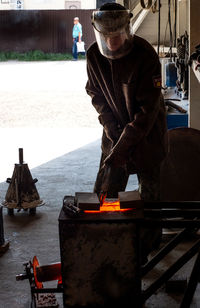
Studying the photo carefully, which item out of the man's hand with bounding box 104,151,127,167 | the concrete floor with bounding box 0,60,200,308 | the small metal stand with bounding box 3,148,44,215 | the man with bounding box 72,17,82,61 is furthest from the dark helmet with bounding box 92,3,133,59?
the man with bounding box 72,17,82,61

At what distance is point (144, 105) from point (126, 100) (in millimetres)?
165

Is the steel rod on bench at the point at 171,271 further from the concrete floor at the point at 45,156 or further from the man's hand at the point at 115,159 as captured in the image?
the man's hand at the point at 115,159

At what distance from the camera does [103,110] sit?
13.4 feet

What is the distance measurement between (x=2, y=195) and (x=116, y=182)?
8.19ft

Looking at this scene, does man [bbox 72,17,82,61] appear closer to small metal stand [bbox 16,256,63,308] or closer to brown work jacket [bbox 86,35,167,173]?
brown work jacket [bbox 86,35,167,173]

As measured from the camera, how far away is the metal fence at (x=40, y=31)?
28.2 m

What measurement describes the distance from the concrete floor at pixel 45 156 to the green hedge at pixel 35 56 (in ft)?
26.3

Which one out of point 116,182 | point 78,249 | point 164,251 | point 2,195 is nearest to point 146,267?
point 164,251

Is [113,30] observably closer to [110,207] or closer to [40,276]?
[110,207]

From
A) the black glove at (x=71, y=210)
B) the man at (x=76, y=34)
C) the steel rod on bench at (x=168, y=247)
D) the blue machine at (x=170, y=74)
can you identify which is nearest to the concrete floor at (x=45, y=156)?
the steel rod on bench at (x=168, y=247)

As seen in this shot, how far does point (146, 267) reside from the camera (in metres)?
3.45

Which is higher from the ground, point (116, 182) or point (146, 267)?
point (116, 182)

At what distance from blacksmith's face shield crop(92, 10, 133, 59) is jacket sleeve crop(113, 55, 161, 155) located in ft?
0.64

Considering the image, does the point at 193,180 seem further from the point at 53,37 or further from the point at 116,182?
the point at 53,37
